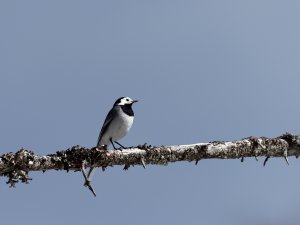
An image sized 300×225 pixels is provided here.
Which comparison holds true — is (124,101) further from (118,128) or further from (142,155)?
(142,155)

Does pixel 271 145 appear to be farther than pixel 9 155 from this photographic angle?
Yes

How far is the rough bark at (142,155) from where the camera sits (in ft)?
26.3

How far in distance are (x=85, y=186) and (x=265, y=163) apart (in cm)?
288

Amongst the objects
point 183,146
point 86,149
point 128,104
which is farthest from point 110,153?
point 128,104

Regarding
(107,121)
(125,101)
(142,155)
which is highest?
(125,101)

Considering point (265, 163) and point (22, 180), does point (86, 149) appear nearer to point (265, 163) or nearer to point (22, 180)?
point (22, 180)

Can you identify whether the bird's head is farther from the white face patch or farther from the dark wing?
the dark wing

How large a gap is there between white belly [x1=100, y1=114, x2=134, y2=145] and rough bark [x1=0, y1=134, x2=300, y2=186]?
5.57 meters

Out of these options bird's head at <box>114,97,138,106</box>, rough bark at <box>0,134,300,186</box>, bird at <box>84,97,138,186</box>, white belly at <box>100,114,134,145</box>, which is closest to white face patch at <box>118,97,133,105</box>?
bird's head at <box>114,97,138,106</box>

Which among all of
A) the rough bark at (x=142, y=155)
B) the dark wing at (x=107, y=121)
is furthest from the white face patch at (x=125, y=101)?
the rough bark at (x=142, y=155)

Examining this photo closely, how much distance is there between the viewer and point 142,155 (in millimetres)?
9195

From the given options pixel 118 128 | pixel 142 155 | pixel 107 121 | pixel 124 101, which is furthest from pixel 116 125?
pixel 142 155

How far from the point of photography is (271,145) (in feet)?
33.4

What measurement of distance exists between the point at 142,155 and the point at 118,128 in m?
6.20
